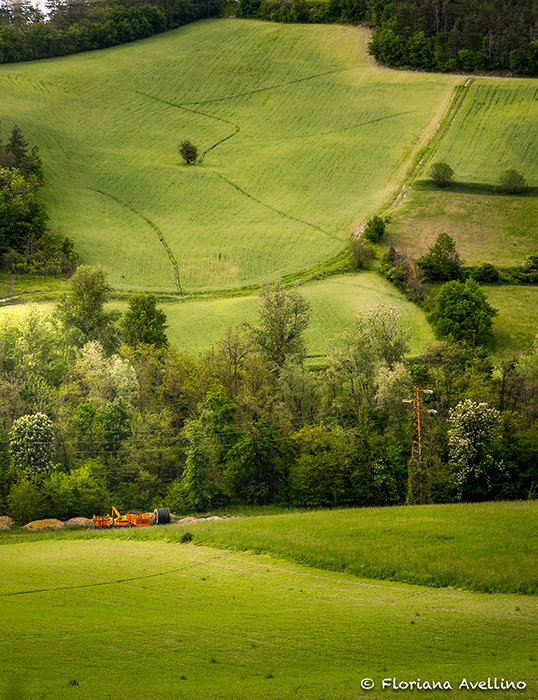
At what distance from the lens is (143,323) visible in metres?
95.1

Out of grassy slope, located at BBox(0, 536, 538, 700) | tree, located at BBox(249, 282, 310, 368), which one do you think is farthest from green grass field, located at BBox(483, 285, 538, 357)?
grassy slope, located at BBox(0, 536, 538, 700)

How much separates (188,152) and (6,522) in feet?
284

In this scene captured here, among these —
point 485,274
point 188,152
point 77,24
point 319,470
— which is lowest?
point 319,470

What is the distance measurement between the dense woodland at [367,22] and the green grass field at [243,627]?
128437 mm

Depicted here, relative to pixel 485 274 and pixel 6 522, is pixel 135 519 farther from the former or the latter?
pixel 485 274

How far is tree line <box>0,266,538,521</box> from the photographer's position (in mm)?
73125

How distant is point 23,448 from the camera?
7581 cm

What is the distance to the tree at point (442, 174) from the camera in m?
129

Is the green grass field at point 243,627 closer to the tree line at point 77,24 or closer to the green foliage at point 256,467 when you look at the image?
the green foliage at point 256,467

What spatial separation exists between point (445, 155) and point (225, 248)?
134 feet

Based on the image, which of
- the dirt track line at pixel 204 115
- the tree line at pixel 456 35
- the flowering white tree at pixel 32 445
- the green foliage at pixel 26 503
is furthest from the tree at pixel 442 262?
the tree line at pixel 456 35

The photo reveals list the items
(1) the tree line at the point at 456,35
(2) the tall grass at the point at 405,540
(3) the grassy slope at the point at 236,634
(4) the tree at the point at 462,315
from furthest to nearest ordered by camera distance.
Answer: (1) the tree line at the point at 456,35, (4) the tree at the point at 462,315, (2) the tall grass at the point at 405,540, (3) the grassy slope at the point at 236,634

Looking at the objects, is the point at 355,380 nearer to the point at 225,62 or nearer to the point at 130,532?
the point at 130,532

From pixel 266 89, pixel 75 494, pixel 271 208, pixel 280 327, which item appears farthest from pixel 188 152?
pixel 75 494
